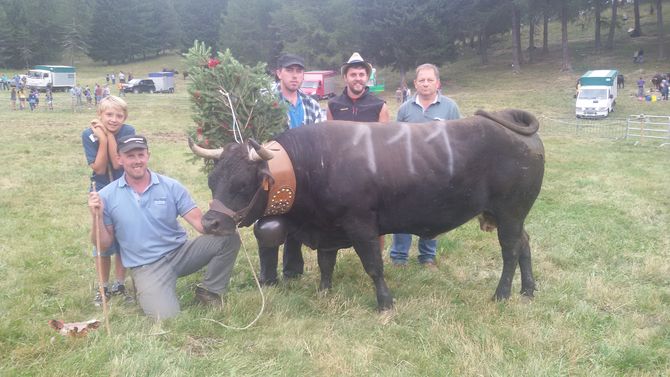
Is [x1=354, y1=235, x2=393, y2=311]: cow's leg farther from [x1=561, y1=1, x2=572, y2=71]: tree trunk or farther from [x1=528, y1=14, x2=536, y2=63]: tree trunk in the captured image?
[x1=528, y1=14, x2=536, y2=63]: tree trunk

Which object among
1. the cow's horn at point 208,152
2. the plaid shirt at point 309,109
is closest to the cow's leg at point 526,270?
the plaid shirt at point 309,109

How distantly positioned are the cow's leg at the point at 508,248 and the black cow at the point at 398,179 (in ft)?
0.04

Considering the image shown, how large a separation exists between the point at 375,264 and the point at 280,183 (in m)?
1.11

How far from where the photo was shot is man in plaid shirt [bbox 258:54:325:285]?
16.8ft

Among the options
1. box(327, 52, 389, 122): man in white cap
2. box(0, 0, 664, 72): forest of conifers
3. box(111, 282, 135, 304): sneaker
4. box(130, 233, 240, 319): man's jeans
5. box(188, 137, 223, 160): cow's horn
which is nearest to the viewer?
box(188, 137, 223, 160): cow's horn

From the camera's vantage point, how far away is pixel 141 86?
44719 millimetres

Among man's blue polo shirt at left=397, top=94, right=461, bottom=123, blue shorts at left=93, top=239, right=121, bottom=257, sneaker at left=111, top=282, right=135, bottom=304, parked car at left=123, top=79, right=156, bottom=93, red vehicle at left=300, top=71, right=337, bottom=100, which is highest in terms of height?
parked car at left=123, top=79, right=156, bottom=93

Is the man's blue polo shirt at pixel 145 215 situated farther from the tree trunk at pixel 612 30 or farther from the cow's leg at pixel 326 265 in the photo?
the tree trunk at pixel 612 30

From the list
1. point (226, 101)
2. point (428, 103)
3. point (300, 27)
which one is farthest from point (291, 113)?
point (300, 27)

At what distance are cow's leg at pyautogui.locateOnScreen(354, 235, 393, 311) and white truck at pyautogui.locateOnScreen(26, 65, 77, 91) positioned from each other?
4294 cm

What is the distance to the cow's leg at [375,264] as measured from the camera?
4539 mm

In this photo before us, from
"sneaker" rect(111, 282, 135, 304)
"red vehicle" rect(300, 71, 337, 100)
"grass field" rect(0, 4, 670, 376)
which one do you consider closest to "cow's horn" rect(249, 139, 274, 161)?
"grass field" rect(0, 4, 670, 376)

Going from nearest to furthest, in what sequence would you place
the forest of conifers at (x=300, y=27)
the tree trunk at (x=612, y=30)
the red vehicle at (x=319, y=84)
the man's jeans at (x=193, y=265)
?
the man's jeans at (x=193, y=265), the red vehicle at (x=319, y=84), the forest of conifers at (x=300, y=27), the tree trunk at (x=612, y=30)

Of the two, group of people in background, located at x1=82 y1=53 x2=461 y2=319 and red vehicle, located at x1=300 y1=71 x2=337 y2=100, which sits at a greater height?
red vehicle, located at x1=300 y1=71 x2=337 y2=100
